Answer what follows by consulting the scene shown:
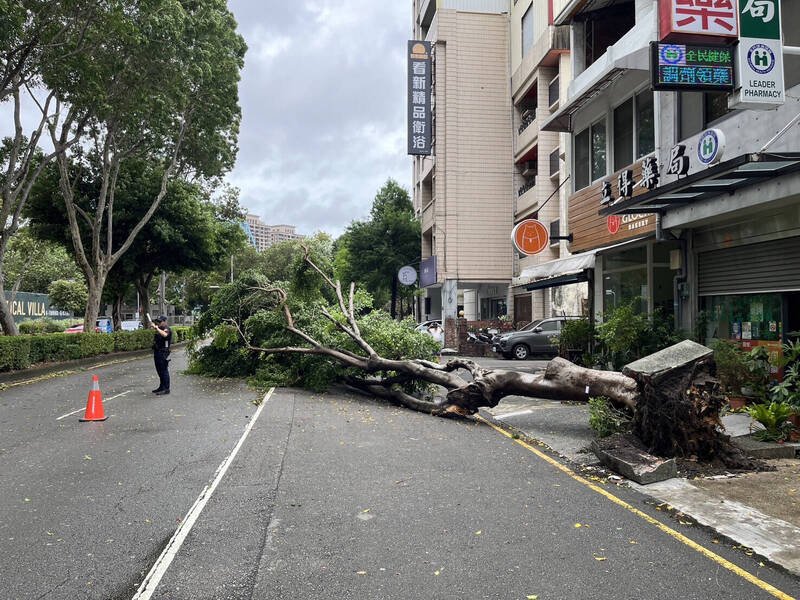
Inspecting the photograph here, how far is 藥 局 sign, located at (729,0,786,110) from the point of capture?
823cm

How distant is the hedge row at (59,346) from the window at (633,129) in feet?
37.7

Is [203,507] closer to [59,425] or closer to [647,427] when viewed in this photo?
[647,427]

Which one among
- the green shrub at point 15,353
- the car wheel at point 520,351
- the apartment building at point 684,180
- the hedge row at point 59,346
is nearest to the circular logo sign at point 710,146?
the apartment building at point 684,180

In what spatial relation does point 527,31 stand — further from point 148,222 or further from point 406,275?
point 148,222

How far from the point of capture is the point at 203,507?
5.55 meters

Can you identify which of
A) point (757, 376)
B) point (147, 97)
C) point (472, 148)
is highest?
point (472, 148)

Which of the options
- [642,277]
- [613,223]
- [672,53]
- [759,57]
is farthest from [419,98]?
[759,57]

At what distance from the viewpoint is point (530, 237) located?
20266 mm

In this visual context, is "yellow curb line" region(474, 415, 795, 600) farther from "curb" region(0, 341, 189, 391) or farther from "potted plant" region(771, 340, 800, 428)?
"curb" region(0, 341, 189, 391)

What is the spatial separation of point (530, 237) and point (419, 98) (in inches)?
693

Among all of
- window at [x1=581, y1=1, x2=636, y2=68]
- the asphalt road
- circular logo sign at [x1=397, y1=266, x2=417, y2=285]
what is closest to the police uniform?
the asphalt road

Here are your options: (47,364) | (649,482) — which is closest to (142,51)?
(47,364)

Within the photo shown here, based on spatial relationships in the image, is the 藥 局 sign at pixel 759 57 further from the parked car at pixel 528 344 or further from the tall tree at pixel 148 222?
the tall tree at pixel 148 222

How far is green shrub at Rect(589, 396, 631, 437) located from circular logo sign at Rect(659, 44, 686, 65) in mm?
4828
